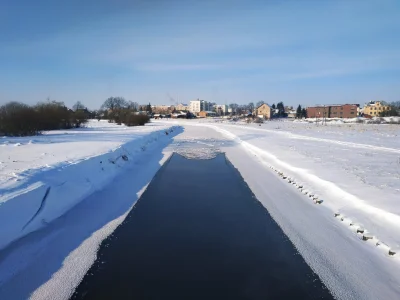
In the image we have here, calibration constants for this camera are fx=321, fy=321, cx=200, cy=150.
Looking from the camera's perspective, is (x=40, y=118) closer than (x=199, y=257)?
No

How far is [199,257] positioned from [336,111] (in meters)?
136

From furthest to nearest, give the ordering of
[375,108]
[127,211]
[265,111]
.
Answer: [375,108] → [265,111] → [127,211]

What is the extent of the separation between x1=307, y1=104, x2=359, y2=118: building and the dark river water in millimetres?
128530

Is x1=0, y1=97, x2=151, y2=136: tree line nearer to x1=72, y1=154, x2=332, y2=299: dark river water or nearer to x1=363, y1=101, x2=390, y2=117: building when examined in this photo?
x1=72, y1=154, x2=332, y2=299: dark river water

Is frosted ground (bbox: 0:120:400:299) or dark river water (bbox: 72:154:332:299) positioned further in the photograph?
frosted ground (bbox: 0:120:400:299)

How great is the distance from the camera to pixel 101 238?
624 centimetres

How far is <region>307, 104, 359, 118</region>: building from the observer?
124250 millimetres

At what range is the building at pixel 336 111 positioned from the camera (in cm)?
12425

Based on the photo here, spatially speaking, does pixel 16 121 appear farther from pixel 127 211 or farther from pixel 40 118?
pixel 127 211

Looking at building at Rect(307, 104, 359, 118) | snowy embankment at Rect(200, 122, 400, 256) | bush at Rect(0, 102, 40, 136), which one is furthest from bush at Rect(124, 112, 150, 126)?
building at Rect(307, 104, 359, 118)

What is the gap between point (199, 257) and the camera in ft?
17.7

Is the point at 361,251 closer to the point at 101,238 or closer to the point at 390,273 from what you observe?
the point at 390,273

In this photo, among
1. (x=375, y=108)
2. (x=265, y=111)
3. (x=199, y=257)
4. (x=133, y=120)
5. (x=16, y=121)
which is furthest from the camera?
(x=375, y=108)

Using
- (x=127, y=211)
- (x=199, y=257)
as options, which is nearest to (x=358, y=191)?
(x=199, y=257)
